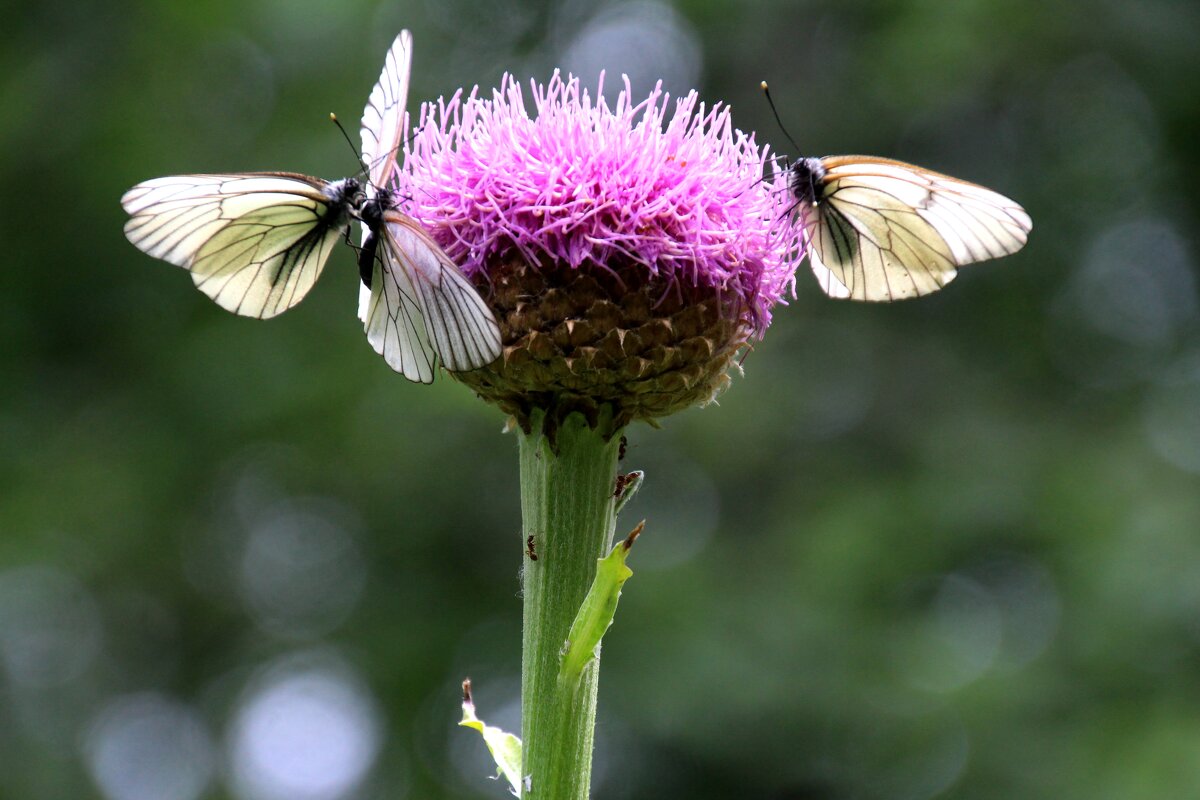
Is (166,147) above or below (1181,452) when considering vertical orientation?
above

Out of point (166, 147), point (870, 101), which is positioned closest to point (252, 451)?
point (166, 147)

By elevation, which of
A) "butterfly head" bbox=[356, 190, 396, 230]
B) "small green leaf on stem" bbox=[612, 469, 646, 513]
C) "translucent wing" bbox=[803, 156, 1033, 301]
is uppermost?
"translucent wing" bbox=[803, 156, 1033, 301]

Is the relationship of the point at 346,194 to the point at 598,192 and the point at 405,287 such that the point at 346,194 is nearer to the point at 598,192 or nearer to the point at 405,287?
the point at 405,287

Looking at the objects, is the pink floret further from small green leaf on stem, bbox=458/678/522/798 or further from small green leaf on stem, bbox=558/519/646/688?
small green leaf on stem, bbox=458/678/522/798

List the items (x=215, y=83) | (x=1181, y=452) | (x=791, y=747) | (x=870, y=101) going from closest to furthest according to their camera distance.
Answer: (x=791, y=747) → (x=1181, y=452) → (x=215, y=83) → (x=870, y=101)

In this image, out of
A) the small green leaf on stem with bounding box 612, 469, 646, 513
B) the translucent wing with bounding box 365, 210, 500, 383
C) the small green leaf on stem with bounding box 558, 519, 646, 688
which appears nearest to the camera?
the small green leaf on stem with bounding box 558, 519, 646, 688

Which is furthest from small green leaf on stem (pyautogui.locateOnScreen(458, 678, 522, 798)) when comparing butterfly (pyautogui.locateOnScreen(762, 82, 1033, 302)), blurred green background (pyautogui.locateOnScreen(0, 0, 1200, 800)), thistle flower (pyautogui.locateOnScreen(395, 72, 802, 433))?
blurred green background (pyautogui.locateOnScreen(0, 0, 1200, 800))

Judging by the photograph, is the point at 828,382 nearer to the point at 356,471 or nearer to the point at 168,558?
the point at 356,471

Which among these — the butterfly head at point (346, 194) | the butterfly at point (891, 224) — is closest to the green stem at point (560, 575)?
the butterfly head at point (346, 194)
